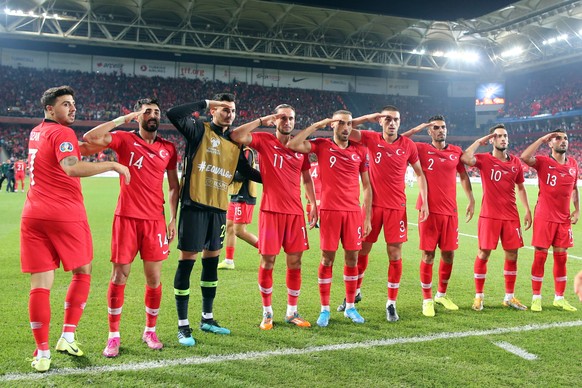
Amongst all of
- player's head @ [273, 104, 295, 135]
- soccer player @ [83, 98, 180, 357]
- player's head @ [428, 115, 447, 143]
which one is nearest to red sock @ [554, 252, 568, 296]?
player's head @ [428, 115, 447, 143]

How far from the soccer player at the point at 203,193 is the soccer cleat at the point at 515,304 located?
338 cm

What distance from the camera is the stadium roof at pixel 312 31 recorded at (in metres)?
30.2

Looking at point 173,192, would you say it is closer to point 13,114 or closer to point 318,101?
point 13,114

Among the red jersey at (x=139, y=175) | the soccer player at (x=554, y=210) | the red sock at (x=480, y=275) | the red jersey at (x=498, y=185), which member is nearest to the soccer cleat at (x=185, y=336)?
the red jersey at (x=139, y=175)

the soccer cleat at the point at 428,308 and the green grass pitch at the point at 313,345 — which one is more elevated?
the soccer cleat at the point at 428,308

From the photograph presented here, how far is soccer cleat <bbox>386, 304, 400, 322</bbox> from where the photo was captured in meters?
5.11

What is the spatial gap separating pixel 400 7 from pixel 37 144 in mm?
26149

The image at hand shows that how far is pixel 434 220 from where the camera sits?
5.57 meters

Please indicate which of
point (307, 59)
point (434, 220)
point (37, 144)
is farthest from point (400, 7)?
point (37, 144)

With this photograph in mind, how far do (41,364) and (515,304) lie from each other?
16.2ft

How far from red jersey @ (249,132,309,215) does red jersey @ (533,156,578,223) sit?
314cm

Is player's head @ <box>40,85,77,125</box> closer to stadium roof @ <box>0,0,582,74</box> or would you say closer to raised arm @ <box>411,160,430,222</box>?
raised arm @ <box>411,160,430,222</box>

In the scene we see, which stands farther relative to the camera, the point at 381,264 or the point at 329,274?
the point at 381,264

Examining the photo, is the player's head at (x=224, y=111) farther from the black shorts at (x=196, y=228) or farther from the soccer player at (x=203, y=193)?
the black shorts at (x=196, y=228)
